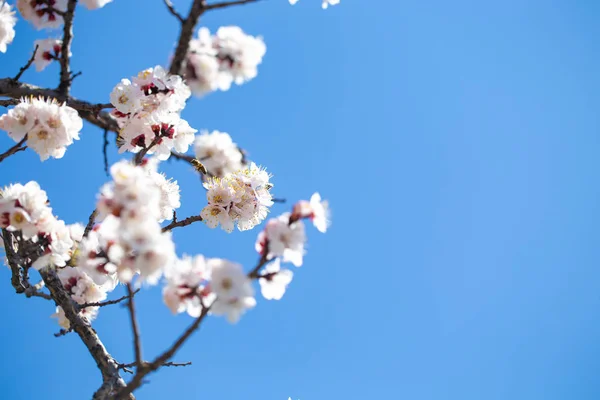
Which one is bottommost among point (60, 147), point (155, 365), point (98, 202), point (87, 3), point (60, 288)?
point (155, 365)

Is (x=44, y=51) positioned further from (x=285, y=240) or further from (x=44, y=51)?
(x=285, y=240)

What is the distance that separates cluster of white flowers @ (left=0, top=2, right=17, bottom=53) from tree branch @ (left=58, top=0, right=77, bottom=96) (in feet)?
2.18

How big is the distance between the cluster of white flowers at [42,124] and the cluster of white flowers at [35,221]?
291 mm

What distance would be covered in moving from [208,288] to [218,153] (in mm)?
857

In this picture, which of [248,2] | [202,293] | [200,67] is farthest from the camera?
[200,67]

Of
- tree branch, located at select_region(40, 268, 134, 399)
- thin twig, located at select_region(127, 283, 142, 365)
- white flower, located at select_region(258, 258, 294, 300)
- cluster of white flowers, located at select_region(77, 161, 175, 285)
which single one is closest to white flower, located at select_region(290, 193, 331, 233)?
white flower, located at select_region(258, 258, 294, 300)

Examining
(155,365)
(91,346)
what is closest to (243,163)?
(155,365)

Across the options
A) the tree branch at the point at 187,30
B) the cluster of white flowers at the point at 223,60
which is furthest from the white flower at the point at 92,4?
the tree branch at the point at 187,30

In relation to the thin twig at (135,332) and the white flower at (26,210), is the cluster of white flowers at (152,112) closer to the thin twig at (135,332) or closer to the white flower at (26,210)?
the white flower at (26,210)

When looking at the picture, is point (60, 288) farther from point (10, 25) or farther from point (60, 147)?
point (10, 25)

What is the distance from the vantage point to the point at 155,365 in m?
1.53

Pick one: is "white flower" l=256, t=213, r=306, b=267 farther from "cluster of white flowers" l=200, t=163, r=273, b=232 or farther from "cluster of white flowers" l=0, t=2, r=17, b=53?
"cluster of white flowers" l=0, t=2, r=17, b=53

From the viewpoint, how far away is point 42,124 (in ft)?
7.54

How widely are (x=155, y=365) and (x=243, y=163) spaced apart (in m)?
1.13
